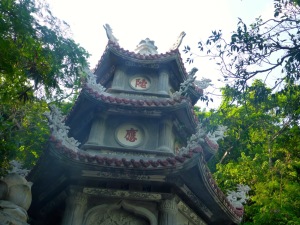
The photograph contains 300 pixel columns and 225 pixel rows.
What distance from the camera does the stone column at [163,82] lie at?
11.5m

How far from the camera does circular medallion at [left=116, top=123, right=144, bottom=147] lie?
10000 mm

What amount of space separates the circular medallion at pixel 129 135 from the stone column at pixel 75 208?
205cm

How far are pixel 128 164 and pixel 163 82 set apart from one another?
4287 millimetres

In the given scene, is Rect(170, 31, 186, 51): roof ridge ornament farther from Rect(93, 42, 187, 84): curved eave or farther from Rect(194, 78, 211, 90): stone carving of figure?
Rect(194, 78, 211, 90): stone carving of figure

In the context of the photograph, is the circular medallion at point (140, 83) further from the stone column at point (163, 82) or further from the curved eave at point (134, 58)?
the curved eave at point (134, 58)

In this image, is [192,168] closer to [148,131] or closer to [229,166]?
[148,131]

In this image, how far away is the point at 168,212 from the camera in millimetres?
8391

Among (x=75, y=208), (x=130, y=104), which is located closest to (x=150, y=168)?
(x=75, y=208)

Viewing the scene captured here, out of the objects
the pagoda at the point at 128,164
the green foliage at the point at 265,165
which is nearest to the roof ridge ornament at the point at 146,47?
the pagoda at the point at 128,164

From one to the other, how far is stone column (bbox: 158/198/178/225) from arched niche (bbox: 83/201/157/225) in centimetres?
19

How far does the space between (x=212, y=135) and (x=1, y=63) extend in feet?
21.5

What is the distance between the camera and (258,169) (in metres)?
16.8

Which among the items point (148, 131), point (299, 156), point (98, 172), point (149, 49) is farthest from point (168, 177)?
point (299, 156)

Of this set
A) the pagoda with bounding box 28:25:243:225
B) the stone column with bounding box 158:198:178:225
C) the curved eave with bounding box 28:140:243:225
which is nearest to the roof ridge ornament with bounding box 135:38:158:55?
the pagoda with bounding box 28:25:243:225
